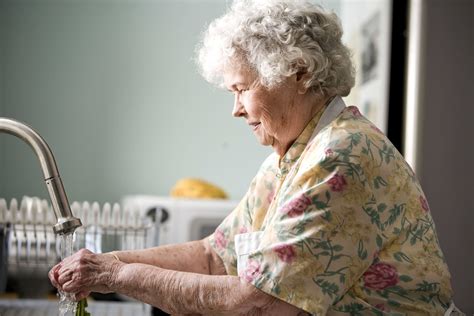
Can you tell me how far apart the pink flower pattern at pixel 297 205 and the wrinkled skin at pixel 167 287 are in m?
0.14

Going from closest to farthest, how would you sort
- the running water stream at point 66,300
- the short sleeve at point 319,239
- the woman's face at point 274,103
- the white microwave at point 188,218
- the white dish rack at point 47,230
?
the short sleeve at point 319,239 < the running water stream at point 66,300 < the woman's face at point 274,103 < the white dish rack at point 47,230 < the white microwave at point 188,218

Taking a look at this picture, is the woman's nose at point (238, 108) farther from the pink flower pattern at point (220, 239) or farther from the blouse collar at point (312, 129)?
the pink flower pattern at point (220, 239)

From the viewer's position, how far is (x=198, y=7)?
3.86 metres

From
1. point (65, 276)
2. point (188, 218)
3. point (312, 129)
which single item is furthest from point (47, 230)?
point (188, 218)

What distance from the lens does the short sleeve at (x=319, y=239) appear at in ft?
3.80

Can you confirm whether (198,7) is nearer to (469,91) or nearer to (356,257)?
(469,91)

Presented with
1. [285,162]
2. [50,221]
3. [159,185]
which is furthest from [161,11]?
[285,162]

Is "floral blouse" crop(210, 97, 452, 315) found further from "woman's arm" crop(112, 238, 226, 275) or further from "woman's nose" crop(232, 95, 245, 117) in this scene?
"woman's arm" crop(112, 238, 226, 275)

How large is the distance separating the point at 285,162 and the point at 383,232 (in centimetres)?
28

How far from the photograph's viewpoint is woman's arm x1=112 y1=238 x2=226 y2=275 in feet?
5.16

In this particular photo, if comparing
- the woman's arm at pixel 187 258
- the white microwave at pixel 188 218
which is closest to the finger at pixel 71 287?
the woman's arm at pixel 187 258

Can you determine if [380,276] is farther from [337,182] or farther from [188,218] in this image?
[188,218]

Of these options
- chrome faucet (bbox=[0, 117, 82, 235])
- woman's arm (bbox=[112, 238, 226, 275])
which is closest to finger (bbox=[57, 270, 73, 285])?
chrome faucet (bbox=[0, 117, 82, 235])

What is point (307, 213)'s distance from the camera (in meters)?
1.19
